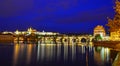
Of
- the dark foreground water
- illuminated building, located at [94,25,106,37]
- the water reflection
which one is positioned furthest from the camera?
illuminated building, located at [94,25,106,37]

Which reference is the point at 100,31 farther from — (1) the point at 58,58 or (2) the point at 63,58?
(1) the point at 58,58

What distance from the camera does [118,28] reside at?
70.1ft

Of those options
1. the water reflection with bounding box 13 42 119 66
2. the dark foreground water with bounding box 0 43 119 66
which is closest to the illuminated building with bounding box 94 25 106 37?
the water reflection with bounding box 13 42 119 66

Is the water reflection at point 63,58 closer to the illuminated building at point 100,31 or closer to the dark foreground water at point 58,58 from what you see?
the dark foreground water at point 58,58

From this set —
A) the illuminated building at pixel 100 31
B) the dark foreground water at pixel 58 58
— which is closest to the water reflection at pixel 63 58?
the dark foreground water at pixel 58 58

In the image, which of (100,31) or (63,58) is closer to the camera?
(63,58)

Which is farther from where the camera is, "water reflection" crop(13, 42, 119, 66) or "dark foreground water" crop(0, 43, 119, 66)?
"water reflection" crop(13, 42, 119, 66)

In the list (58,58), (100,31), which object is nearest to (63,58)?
(58,58)

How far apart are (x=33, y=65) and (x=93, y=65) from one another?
9093 mm

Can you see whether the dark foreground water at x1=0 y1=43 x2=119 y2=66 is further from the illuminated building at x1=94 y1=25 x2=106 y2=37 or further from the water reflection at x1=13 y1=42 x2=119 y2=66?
the illuminated building at x1=94 y1=25 x2=106 y2=37

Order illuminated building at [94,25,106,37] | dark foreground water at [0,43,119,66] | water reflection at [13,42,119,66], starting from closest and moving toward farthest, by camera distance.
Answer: dark foreground water at [0,43,119,66] < water reflection at [13,42,119,66] < illuminated building at [94,25,106,37]

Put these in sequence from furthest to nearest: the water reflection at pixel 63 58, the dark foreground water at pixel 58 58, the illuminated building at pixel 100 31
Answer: the illuminated building at pixel 100 31 < the water reflection at pixel 63 58 < the dark foreground water at pixel 58 58

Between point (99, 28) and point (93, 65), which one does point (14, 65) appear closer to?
point (93, 65)

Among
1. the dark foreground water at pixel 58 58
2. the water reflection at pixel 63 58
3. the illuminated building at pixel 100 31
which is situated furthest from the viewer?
the illuminated building at pixel 100 31
